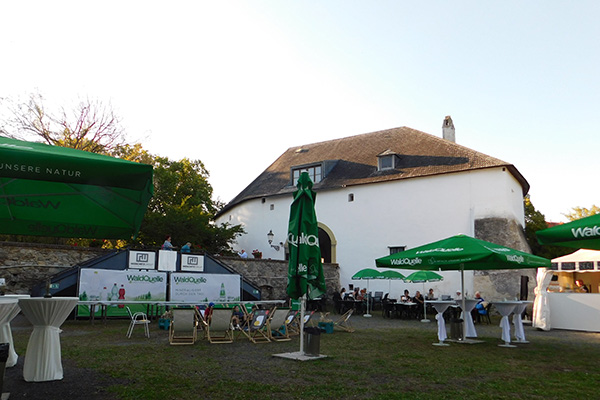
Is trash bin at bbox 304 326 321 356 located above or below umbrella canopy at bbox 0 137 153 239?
below

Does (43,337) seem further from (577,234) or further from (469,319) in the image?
(469,319)

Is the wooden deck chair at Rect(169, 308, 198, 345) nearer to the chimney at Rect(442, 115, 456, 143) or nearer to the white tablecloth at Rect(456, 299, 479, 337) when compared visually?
the white tablecloth at Rect(456, 299, 479, 337)

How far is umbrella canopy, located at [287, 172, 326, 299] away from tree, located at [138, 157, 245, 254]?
1655 centimetres

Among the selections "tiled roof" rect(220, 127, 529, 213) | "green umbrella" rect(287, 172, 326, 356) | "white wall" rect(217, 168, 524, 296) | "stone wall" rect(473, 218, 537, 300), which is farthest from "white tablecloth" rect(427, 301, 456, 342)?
"tiled roof" rect(220, 127, 529, 213)

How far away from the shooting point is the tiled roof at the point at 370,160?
23.2m

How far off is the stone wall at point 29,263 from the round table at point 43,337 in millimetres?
10474

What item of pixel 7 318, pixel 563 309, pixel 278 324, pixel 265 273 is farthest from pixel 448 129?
pixel 7 318

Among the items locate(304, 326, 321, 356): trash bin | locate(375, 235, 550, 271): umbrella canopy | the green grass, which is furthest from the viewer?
locate(375, 235, 550, 271): umbrella canopy

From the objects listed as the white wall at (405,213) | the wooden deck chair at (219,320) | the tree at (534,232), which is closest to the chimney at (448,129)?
the white wall at (405,213)

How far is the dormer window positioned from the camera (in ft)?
82.6

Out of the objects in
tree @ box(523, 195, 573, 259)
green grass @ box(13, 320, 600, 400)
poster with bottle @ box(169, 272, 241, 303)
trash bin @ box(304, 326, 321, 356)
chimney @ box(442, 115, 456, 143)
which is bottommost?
green grass @ box(13, 320, 600, 400)

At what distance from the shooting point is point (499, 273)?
21.6 metres

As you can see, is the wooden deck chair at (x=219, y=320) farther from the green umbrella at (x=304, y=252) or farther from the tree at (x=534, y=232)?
the tree at (x=534, y=232)

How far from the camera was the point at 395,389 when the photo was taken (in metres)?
5.32
